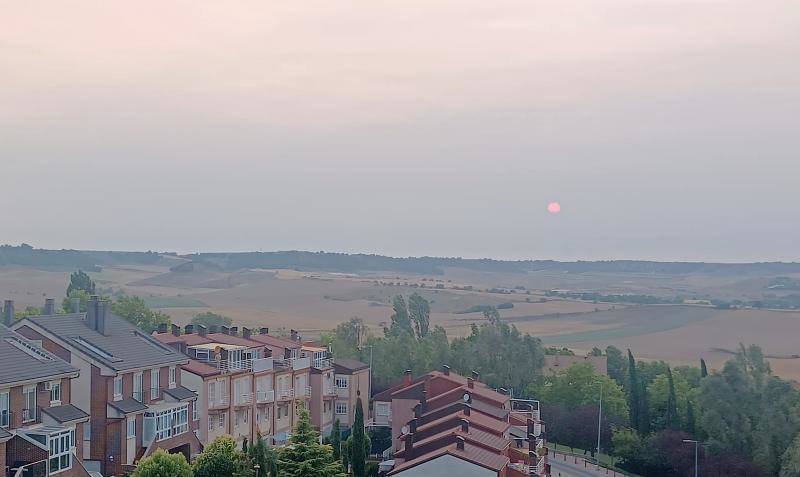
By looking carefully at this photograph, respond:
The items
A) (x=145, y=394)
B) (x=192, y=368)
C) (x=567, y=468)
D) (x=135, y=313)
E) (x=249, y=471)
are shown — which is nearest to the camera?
(x=249, y=471)

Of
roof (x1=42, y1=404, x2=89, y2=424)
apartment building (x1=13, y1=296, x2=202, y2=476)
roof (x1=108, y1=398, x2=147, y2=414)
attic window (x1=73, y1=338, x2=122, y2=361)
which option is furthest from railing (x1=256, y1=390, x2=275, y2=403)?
roof (x1=42, y1=404, x2=89, y2=424)

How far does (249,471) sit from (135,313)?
59.8 meters

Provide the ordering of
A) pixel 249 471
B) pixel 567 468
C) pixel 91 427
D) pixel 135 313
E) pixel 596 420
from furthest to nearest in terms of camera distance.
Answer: pixel 135 313, pixel 596 420, pixel 567 468, pixel 91 427, pixel 249 471

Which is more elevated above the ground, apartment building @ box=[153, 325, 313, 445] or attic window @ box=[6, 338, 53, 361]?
attic window @ box=[6, 338, 53, 361]

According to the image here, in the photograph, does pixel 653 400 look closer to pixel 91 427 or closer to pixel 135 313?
pixel 135 313

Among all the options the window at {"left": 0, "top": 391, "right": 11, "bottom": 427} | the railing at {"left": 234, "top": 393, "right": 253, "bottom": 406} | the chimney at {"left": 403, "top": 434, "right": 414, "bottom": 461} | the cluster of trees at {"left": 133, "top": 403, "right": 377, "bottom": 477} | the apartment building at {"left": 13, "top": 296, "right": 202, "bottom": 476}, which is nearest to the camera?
the window at {"left": 0, "top": 391, "right": 11, "bottom": 427}

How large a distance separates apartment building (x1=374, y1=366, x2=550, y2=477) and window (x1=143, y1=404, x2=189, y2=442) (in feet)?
35.8

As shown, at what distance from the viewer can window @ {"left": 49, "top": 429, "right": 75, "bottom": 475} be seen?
39969 mm

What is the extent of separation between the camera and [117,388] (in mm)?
49469

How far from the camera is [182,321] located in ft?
511

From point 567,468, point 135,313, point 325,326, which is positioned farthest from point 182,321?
point 567,468

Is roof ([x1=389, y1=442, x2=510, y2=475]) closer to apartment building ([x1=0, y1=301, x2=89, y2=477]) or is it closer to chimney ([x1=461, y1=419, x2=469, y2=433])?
chimney ([x1=461, y1=419, x2=469, y2=433])

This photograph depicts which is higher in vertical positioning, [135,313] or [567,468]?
[135,313]

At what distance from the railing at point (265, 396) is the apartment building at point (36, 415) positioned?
20.5 m
